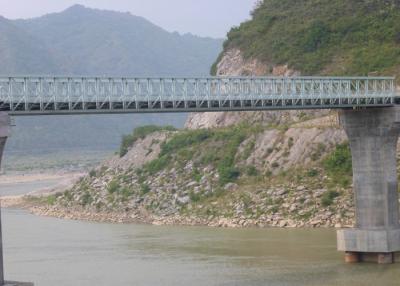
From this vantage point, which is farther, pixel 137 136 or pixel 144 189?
pixel 137 136

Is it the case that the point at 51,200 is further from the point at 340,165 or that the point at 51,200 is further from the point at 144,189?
the point at 340,165

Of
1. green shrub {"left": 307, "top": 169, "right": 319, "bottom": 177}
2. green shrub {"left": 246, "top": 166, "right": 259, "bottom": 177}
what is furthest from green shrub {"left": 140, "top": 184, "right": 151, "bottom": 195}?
green shrub {"left": 307, "top": 169, "right": 319, "bottom": 177}

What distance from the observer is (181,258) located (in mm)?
81188

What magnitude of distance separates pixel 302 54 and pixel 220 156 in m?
20.4

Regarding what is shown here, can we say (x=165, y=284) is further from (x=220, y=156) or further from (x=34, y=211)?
(x=34, y=211)

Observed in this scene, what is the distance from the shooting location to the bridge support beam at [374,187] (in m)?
74.9

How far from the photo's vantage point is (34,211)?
13662cm

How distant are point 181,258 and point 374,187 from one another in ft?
51.3

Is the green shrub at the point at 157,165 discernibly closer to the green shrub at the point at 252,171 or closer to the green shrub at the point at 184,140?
the green shrub at the point at 184,140

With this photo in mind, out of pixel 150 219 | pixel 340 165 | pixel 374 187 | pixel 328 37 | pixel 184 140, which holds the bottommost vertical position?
pixel 150 219

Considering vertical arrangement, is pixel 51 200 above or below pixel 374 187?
below

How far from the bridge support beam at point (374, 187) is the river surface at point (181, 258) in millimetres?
1572

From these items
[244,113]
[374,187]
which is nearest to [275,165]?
[244,113]

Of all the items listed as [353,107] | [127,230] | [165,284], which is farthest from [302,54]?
[165,284]
